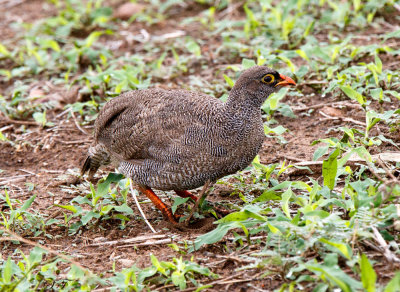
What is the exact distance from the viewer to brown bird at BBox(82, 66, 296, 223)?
5.65 metres

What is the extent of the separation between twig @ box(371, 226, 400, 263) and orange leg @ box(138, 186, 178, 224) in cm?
204

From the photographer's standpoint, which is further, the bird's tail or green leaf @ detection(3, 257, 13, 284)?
the bird's tail

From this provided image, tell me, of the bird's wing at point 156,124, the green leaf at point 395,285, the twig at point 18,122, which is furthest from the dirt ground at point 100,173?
the green leaf at point 395,285

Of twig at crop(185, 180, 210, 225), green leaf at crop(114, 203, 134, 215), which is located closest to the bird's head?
twig at crop(185, 180, 210, 225)

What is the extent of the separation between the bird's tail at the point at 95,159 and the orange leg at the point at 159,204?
0.61m

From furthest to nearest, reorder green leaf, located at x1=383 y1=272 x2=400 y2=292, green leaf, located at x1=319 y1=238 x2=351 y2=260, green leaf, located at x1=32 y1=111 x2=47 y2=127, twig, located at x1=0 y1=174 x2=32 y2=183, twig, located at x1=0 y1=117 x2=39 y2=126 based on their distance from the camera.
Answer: twig, located at x1=0 y1=117 x2=39 y2=126
green leaf, located at x1=32 y1=111 x2=47 y2=127
twig, located at x1=0 y1=174 x2=32 y2=183
green leaf, located at x1=319 y1=238 x2=351 y2=260
green leaf, located at x1=383 y1=272 x2=400 y2=292

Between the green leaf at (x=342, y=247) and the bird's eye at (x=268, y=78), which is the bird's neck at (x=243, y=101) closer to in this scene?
the bird's eye at (x=268, y=78)

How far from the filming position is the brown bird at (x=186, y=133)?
18.5 feet

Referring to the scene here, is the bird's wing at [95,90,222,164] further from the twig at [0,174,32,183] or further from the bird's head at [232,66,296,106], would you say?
the twig at [0,174,32,183]

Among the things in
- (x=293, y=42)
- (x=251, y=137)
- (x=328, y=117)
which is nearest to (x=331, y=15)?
(x=293, y=42)

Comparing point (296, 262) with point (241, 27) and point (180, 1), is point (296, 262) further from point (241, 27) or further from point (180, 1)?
point (180, 1)

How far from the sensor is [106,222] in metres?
6.09

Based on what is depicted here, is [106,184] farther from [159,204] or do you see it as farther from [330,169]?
[330,169]

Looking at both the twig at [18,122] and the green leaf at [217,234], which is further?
the twig at [18,122]
